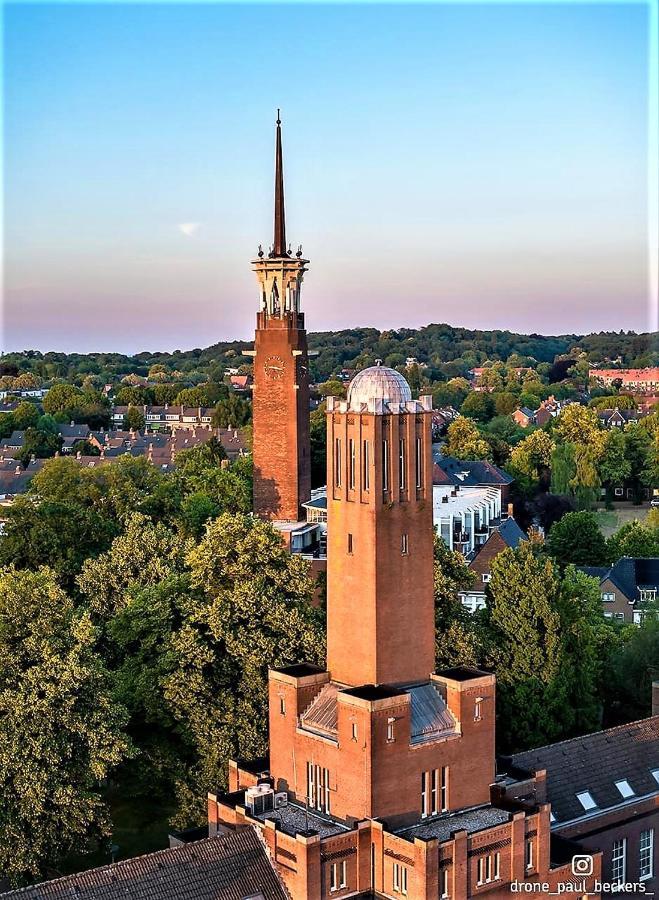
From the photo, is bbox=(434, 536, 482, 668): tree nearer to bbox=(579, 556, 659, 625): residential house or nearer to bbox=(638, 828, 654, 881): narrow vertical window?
bbox=(638, 828, 654, 881): narrow vertical window

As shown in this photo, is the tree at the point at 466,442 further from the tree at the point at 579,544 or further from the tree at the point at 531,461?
the tree at the point at 579,544

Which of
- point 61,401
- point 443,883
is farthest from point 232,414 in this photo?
point 443,883

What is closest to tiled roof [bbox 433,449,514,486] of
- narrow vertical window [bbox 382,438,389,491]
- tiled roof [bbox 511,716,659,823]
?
tiled roof [bbox 511,716,659,823]

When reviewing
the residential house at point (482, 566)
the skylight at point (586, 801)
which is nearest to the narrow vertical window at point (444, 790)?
the skylight at point (586, 801)

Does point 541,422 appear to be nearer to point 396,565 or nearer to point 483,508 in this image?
point 483,508

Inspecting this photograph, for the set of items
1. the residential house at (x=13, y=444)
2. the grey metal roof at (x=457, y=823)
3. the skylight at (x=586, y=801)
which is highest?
the residential house at (x=13, y=444)

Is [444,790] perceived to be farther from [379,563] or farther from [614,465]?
[614,465]

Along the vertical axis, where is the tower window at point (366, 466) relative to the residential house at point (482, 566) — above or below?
above
